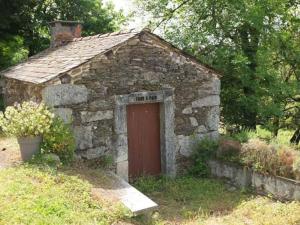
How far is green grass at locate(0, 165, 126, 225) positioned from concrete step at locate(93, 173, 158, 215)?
0.25 meters

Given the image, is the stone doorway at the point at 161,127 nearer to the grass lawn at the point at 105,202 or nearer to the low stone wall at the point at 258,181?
the grass lawn at the point at 105,202

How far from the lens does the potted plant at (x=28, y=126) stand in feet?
24.9

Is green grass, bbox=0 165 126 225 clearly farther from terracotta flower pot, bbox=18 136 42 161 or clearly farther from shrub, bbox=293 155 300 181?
shrub, bbox=293 155 300 181

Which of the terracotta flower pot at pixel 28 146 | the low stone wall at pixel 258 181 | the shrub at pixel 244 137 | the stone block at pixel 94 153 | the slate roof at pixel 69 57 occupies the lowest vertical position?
the low stone wall at pixel 258 181

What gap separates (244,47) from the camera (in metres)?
13.5

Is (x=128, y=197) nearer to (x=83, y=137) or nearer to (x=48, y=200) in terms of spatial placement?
(x=48, y=200)

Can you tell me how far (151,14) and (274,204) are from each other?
969 cm

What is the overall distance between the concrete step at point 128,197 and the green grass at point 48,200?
254mm

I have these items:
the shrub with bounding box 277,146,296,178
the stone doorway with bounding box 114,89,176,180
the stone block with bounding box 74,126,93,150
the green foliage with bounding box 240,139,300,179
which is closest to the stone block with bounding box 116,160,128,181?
the stone doorway with bounding box 114,89,176,180

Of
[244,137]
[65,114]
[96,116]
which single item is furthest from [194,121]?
[65,114]

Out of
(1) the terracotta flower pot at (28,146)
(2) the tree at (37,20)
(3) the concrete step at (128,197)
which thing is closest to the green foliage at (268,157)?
(3) the concrete step at (128,197)

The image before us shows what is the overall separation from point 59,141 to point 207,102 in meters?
4.28

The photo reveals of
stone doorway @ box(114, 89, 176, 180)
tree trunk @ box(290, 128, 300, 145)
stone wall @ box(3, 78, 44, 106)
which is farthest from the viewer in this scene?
tree trunk @ box(290, 128, 300, 145)

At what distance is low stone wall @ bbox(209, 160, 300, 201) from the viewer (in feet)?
26.2
